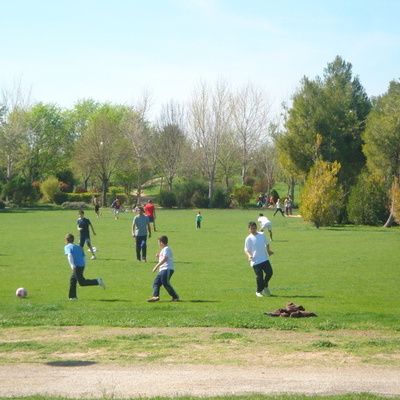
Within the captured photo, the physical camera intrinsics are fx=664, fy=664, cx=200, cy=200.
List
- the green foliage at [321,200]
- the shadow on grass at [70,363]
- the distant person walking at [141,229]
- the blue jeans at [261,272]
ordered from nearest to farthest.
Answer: the shadow on grass at [70,363]
the blue jeans at [261,272]
the distant person walking at [141,229]
the green foliage at [321,200]

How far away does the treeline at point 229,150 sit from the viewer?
167 ft

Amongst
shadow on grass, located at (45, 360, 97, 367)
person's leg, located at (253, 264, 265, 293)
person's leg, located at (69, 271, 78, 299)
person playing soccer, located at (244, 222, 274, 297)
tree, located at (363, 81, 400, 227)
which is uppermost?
tree, located at (363, 81, 400, 227)

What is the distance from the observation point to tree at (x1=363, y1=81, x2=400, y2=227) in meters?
51.3

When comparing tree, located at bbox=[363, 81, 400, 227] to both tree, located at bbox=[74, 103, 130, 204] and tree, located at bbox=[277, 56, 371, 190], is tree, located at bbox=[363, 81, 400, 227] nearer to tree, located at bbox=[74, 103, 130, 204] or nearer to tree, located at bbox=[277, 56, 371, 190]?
tree, located at bbox=[277, 56, 371, 190]

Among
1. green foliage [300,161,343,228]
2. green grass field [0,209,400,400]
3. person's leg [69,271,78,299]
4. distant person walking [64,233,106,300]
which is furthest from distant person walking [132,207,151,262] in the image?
green foliage [300,161,343,228]

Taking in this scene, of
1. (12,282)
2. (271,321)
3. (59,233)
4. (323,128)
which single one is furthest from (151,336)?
(323,128)

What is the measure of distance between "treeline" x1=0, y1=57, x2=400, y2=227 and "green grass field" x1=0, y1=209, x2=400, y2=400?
58.7 feet

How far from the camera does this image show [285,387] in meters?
8.34

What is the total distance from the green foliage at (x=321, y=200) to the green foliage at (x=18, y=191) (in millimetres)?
39375

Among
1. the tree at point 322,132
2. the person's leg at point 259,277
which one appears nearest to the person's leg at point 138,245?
the person's leg at point 259,277

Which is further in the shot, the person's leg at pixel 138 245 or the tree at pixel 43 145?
the tree at pixel 43 145

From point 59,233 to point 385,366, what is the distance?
30.1m

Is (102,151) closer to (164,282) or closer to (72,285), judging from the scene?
(72,285)

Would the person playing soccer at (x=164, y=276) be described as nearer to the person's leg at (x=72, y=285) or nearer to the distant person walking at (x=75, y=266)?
the distant person walking at (x=75, y=266)
